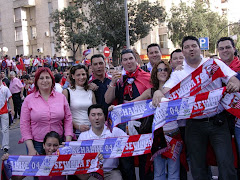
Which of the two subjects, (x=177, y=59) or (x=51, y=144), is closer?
(x=51, y=144)

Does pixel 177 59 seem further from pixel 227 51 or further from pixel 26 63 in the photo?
pixel 26 63

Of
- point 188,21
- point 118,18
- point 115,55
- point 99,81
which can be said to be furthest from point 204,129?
point 188,21

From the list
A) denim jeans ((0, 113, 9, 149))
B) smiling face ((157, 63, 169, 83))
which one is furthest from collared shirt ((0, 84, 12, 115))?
smiling face ((157, 63, 169, 83))

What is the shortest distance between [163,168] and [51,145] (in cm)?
157

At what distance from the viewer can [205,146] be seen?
4043mm

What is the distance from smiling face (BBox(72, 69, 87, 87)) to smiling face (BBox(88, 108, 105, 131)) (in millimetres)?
642

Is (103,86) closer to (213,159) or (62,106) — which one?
(62,106)

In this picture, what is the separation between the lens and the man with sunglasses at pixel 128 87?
15.1 ft

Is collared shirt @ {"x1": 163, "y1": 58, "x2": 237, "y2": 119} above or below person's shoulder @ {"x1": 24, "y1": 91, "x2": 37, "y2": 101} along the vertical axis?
above

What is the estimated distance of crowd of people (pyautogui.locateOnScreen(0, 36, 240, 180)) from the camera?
4.00 meters

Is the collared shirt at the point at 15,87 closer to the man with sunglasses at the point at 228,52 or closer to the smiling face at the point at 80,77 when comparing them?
the smiling face at the point at 80,77

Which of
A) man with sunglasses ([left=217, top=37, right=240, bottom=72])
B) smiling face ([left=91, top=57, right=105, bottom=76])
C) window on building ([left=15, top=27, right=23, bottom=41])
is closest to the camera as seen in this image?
man with sunglasses ([left=217, top=37, right=240, bottom=72])

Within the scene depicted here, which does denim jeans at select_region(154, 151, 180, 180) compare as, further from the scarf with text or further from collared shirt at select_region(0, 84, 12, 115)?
collared shirt at select_region(0, 84, 12, 115)

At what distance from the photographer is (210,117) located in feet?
13.2
